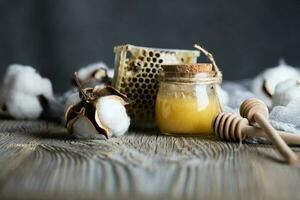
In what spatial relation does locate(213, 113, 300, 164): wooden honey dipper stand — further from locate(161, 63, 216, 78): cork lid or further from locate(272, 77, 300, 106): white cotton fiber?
locate(272, 77, 300, 106): white cotton fiber

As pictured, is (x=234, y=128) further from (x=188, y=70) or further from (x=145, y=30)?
(x=145, y=30)

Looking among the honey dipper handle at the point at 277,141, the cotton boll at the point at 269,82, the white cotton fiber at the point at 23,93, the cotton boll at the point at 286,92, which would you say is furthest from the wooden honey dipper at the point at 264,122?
the white cotton fiber at the point at 23,93

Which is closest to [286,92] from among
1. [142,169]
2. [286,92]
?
[286,92]

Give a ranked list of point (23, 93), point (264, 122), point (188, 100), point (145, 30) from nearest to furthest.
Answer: point (264, 122) → point (188, 100) → point (23, 93) → point (145, 30)

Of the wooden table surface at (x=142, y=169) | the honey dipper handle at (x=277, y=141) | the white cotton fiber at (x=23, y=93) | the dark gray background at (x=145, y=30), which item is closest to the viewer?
the wooden table surface at (x=142, y=169)

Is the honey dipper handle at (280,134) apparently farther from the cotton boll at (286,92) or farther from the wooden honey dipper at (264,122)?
the cotton boll at (286,92)

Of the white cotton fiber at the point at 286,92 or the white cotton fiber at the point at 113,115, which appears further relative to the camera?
the white cotton fiber at the point at 286,92

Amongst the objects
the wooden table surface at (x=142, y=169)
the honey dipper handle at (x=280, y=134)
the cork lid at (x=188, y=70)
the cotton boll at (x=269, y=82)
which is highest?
the cork lid at (x=188, y=70)

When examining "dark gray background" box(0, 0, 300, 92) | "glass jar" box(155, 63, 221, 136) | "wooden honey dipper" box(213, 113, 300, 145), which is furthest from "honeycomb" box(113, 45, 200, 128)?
"dark gray background" box(0, 0, 300, 92)
